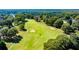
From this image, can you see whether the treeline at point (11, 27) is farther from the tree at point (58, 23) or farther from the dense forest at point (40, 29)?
the tree at point (58, 23)

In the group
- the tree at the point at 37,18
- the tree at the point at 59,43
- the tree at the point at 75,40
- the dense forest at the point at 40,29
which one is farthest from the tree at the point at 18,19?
the tree at the point at 75,40

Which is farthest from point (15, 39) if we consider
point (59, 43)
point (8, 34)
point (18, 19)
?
point (59, 43)

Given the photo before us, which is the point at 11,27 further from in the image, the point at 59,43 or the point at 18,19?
the point at 59,43

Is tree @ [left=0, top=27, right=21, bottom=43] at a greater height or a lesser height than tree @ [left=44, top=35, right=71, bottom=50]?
greater

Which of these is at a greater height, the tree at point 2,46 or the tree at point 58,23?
the tree at point 58,23

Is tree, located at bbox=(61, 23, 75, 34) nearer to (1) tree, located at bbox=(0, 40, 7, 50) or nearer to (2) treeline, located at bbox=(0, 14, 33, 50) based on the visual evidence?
(2) treeline, located at bbox=(0, 14, 33, 50)

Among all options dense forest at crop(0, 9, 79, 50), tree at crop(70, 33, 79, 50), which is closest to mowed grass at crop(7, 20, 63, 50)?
dense forest at crop(0, 9, 79, 50)
